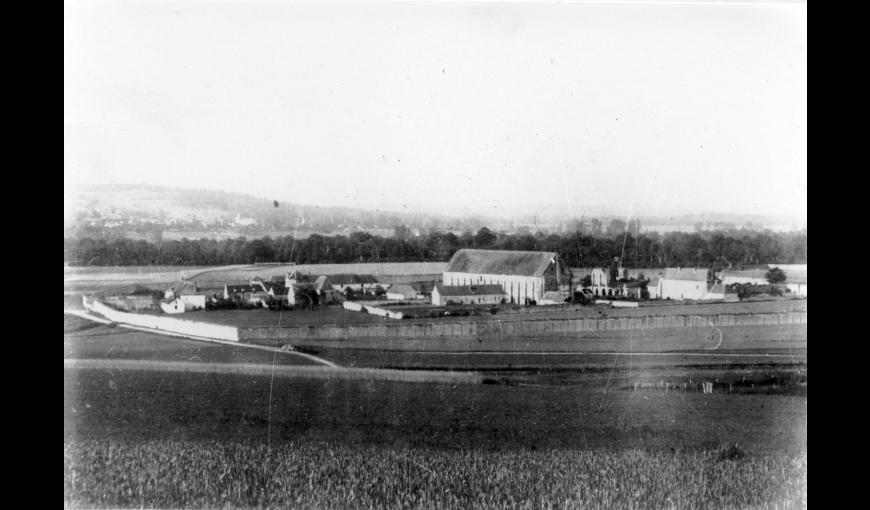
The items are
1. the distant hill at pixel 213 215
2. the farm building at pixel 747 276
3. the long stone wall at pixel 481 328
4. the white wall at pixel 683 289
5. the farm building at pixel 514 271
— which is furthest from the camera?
the white wall at pixel 683 289

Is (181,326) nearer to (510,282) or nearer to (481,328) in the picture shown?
(481,328)

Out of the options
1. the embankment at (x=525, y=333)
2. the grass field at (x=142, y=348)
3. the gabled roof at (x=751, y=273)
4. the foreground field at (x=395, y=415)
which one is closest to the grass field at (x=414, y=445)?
the foreground field at (x=395, y=415)

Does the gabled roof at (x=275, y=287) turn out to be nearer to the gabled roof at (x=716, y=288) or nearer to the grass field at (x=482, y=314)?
the grass field at (x=482, y=314)

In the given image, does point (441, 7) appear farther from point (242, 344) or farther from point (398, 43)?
point (242, 344)

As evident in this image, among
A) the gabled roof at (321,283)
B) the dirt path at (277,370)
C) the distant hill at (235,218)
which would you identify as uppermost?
the distant hill at (235,218)

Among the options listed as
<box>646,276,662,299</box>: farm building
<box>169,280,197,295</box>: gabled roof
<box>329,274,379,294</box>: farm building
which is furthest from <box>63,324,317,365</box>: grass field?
<box>646,276,662,299</box>: farm building

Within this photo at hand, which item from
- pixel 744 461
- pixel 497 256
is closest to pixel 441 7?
pixel 497 256
